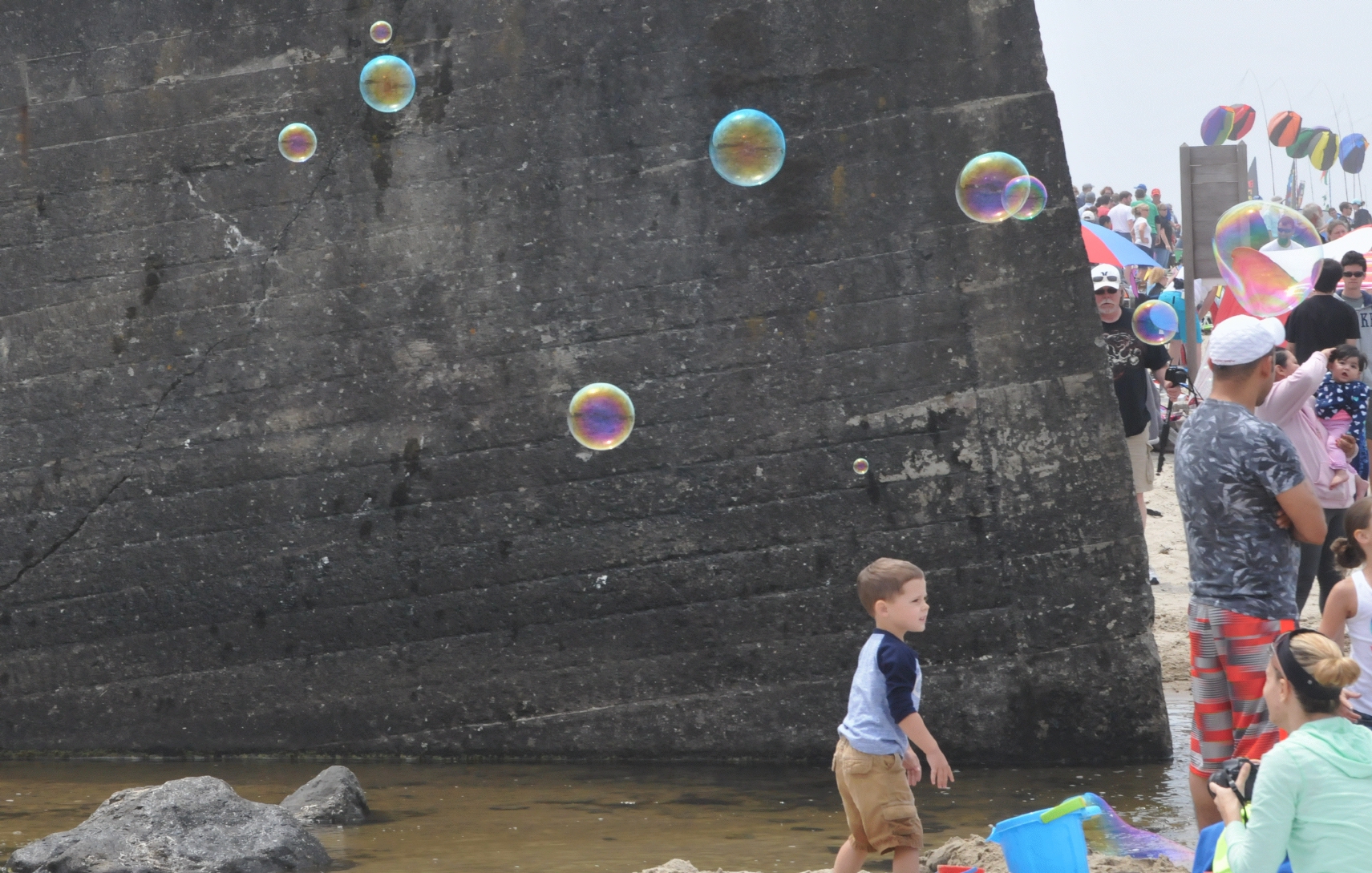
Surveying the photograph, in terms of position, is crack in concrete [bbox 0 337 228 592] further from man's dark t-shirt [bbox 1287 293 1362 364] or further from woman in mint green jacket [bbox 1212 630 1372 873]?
man's dark t-shirt [bbox 1287 293 1362 364]

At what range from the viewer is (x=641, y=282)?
5707mm

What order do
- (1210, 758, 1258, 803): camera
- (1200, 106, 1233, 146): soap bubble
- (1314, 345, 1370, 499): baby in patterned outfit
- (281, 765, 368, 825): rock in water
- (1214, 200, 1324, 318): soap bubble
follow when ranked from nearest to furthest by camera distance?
(1210, 758, 1258, 803): camera < (281, 765, 368, 825): rock in water < (1214, 200, 1324, 318): soap bubble < (1314, 345, 1370, 499): baby in patterned outfit < (1200, 106, 1233, 146): soap bubble

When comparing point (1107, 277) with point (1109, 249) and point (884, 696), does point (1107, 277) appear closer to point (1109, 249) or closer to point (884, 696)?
point (884, 696)

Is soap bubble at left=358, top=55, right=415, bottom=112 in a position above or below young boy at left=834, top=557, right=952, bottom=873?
above

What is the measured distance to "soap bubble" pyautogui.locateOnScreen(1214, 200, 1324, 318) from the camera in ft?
18.9

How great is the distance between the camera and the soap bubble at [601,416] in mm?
5625

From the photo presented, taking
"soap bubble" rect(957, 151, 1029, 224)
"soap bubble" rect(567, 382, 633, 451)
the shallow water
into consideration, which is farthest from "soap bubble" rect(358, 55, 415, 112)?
the shallow water

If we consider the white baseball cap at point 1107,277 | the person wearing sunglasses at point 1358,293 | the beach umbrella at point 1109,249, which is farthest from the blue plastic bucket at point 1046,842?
the beach umbrella at point 1109,249

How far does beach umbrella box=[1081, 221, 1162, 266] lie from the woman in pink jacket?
718cm

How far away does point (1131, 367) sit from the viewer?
23.6 feet

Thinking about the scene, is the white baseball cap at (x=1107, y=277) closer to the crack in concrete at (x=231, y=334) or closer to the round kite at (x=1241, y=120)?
the crack in concrete at (x=231, y=334)

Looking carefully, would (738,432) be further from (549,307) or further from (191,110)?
(191,110)

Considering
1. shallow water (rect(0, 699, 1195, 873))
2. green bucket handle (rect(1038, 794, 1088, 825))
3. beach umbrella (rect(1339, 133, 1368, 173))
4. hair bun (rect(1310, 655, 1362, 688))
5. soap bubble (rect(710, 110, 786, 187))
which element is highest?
beach umbrella (rect(1339, 133, 1368, 173))

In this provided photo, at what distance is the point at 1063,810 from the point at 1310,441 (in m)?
3.07
